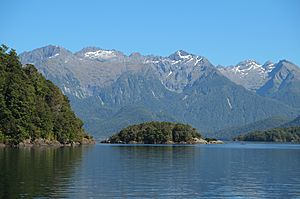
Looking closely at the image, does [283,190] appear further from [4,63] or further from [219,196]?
[4,63]

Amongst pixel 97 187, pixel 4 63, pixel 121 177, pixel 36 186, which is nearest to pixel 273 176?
pixel 121 177

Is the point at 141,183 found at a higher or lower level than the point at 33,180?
lower

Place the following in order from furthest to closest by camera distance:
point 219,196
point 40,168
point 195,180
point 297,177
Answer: point 40,168
point 297,177
point 195,180
point 219,196

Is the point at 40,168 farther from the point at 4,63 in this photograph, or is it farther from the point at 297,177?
the point at 4,63

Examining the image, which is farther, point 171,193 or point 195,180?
A: point 195,180

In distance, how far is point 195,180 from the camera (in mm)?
73375

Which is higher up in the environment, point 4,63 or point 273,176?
point 4,63

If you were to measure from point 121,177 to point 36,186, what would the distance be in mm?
16805

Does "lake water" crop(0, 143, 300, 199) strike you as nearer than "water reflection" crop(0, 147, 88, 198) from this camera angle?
No

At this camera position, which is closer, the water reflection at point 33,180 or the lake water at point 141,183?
the water reflection at point 33,180

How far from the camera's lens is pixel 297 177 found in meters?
80.2

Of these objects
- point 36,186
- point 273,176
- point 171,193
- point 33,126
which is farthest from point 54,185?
point 33,126

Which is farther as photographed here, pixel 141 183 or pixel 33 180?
pixel 141 183

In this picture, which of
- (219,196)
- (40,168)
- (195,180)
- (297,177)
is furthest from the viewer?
(40,168)
